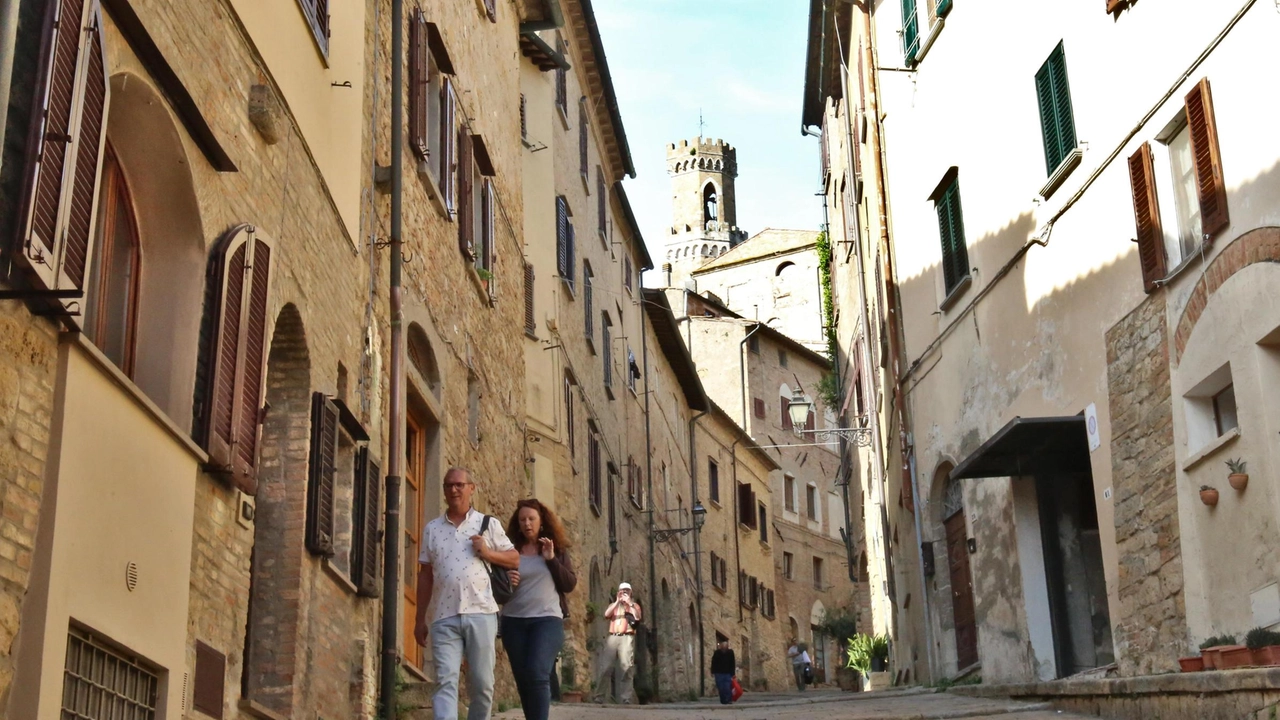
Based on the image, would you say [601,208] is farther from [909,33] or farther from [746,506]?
[746,506]

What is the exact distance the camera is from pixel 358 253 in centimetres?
1031

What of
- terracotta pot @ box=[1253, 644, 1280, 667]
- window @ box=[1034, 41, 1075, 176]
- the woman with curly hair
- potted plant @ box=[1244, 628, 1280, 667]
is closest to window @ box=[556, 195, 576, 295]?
window @ box=[1034, 41, 1075, 176]

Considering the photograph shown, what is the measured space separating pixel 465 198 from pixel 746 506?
2632 centimetres

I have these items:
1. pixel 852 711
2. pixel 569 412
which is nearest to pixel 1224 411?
pixel 852 711

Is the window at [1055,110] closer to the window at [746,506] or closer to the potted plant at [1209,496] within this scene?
the potted plant at [1209,496]

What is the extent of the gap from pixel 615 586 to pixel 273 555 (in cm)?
1554

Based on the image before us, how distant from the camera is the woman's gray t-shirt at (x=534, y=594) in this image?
8.30 metres

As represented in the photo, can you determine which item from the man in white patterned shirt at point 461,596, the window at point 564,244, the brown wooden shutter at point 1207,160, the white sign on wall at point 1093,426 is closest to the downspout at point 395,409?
the man in white patterned shirt at point 461,596

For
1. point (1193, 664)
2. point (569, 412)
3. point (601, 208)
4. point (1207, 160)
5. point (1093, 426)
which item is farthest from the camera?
point (601, 208)

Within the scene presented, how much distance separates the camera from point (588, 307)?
2419cm

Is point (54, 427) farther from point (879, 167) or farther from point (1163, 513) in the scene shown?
point (879, 167)

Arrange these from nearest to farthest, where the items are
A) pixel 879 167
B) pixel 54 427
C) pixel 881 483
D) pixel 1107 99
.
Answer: pixel 54 427 < pixel 1107 99 < pixel 879 167 < pixel 881 483

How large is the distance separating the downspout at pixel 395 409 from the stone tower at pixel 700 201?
3206 inches

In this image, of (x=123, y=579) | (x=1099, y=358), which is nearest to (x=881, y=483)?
(x=1099, y=358)
